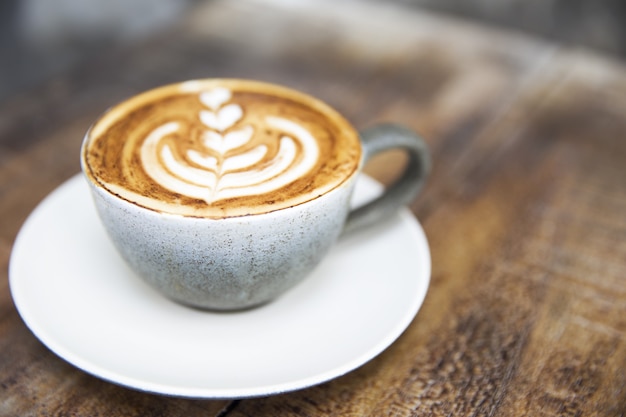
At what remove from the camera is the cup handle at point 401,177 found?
2.11 feet

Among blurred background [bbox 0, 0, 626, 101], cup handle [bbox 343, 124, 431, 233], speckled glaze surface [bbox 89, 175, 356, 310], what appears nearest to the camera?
speckled glaze surface [bbox 89, 175, 356, 310]

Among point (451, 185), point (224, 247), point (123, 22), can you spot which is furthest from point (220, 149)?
point (123, 22)

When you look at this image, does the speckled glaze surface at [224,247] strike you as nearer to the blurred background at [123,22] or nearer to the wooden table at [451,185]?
the wooden table at [451,185]

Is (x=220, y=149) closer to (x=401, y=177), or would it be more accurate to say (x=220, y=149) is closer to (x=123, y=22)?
(x=401, y=177)

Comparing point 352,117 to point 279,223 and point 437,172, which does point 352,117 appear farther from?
point 279,223

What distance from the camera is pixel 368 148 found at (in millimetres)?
634

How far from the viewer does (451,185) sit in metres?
0.83

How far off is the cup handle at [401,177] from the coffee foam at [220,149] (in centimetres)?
3

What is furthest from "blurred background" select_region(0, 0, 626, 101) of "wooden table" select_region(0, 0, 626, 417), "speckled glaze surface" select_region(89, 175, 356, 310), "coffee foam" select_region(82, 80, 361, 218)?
"speckled glaze surface" select_region(89, 175, 356, 310)

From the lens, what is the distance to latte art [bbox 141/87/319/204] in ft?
1.80

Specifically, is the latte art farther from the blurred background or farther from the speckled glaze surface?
the blurred background

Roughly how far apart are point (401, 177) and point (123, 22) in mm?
1459

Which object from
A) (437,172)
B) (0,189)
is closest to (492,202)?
(437,172)

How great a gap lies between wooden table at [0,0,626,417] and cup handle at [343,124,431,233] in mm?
82
